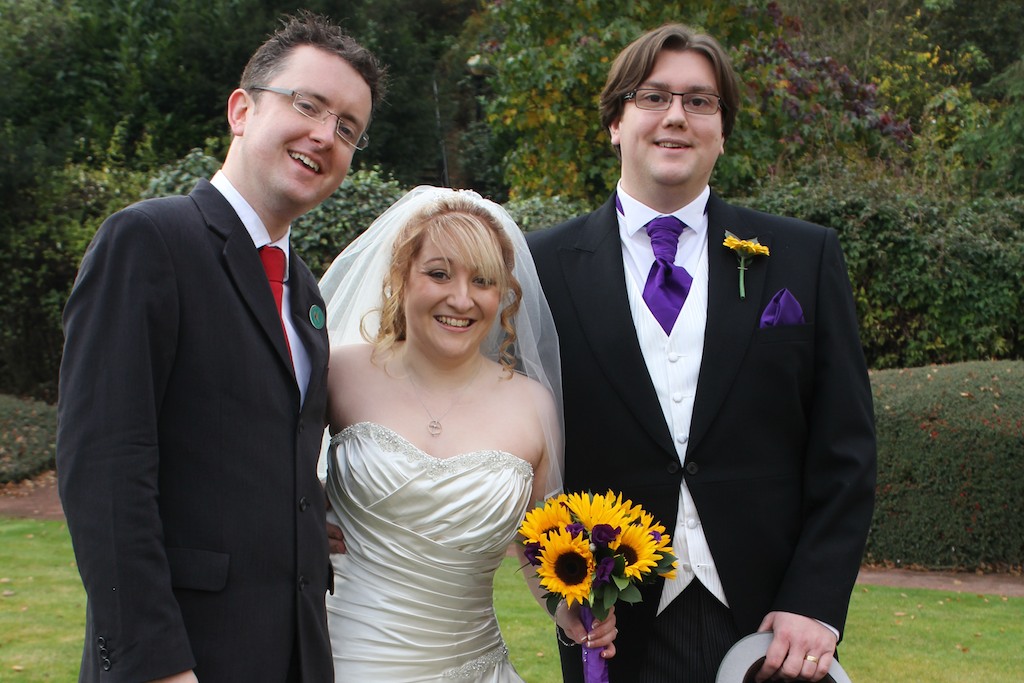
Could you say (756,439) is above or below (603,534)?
above

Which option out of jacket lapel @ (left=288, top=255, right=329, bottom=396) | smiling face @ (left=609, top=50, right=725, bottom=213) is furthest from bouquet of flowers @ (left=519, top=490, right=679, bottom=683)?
smiling face @ (left=609, top=50, right=725, bottom=213)

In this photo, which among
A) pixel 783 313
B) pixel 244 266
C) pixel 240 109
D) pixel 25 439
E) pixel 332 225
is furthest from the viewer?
pixel 25 439

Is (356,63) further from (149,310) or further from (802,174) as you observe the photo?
(802,174)

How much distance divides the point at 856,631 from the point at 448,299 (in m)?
4.26

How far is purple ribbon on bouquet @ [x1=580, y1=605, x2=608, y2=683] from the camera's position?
115 inches

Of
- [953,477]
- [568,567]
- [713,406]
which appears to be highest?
[713,406]

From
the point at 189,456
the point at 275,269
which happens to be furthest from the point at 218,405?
the point at 275,269

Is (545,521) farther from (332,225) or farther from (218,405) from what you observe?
(332,225)

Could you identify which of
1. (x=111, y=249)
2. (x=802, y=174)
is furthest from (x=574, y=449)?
(x=802, y=174)

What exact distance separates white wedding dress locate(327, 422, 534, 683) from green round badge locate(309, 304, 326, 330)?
0.45m

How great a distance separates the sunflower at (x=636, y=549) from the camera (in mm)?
2695

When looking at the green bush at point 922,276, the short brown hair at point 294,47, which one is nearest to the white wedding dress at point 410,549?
the short brown hair at point 294,47

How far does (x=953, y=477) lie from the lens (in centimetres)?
773

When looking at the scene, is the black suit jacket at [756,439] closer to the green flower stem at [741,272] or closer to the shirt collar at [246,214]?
the green flower stem at [741,272]
